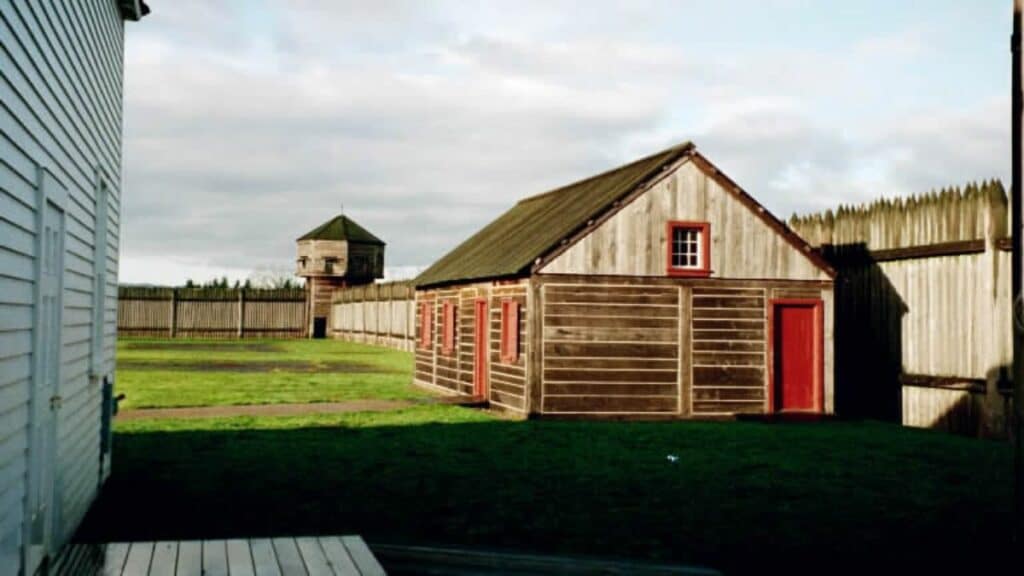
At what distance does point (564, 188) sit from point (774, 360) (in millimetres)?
8773

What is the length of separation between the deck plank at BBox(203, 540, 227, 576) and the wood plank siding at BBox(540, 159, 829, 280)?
536 inches

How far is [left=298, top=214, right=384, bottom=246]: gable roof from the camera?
203 feet

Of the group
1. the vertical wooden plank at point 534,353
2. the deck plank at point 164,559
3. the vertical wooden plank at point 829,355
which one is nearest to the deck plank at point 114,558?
the deck plank at point 164,559

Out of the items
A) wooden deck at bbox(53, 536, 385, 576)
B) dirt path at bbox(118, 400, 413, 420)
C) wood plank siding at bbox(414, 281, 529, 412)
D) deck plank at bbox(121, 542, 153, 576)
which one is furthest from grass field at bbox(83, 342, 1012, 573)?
wood plank siding at bbox(414, 281, 529, 412)

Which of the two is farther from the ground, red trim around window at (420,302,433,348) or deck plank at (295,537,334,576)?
red trim around window at (420,302,433,348)

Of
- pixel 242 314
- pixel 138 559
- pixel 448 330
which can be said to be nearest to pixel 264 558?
pixel 138 559

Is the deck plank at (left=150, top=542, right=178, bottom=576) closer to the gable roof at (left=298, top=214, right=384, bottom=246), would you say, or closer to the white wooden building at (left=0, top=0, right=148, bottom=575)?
the white wooden building at (left=0, top=0, right=148, bottom=575)

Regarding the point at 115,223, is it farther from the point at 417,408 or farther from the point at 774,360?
the point at 774,360

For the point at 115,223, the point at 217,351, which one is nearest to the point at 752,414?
the point at 115,223

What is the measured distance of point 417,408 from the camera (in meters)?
21.4

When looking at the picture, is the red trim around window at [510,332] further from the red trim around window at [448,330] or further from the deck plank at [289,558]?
the deck plank at [289,558]

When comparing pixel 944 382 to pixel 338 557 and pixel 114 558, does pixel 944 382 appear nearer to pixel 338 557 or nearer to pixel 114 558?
pixel 338 557

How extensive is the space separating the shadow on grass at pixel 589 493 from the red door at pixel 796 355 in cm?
367

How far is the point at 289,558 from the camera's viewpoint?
6387 mm
